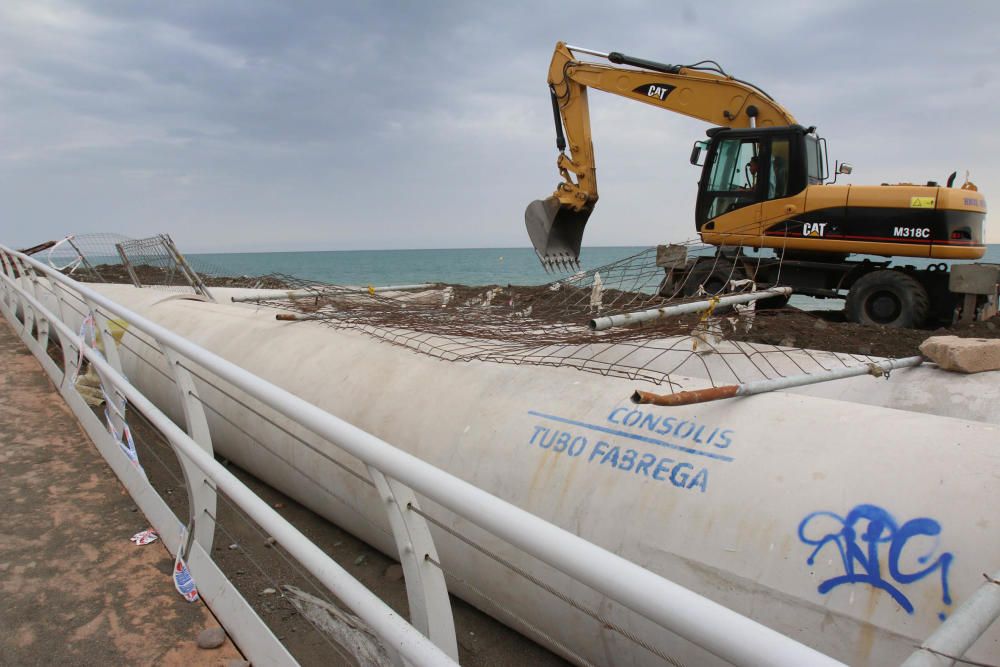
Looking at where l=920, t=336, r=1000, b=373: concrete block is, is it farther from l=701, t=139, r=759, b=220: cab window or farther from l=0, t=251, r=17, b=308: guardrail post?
l=0, t=251, r=17, b=308: guardrail post

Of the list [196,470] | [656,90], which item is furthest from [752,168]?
[196,470]

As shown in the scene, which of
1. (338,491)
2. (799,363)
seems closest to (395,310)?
(338,491)

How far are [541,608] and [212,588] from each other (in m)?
1.36

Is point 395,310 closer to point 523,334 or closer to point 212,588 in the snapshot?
point 523,334

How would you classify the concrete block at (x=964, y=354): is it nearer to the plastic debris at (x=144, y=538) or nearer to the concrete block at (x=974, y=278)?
the plastic debris at (x=144, y=538)

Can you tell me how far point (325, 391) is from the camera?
14.1ft

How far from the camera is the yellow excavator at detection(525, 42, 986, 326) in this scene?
9508 millimetres

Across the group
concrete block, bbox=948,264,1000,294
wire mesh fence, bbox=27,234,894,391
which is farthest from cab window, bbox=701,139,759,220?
concrete block, bbox=948,264,1000,294

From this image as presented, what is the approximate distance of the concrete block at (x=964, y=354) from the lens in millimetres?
4312

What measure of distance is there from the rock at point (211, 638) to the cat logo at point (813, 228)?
9837 mm

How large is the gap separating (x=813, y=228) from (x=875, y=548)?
8.92 metres

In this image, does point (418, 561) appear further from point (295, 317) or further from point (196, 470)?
point (295, 317)

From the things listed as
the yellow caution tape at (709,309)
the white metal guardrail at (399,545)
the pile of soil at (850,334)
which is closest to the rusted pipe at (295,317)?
the white metal guardrail at (399,545)

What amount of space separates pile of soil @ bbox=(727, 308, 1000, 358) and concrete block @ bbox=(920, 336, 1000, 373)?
3.67m
